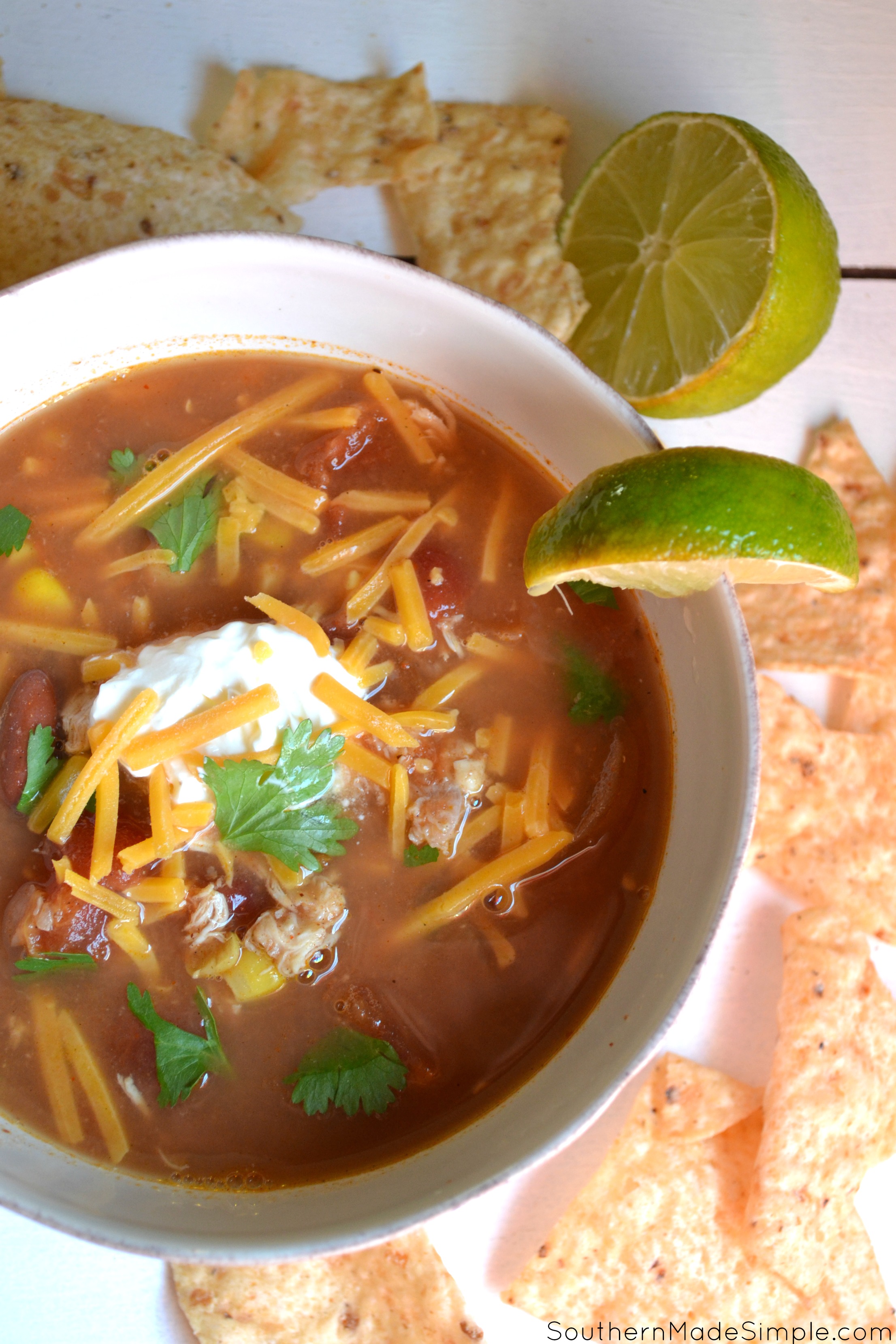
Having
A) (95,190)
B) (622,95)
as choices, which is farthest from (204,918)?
(622,95)

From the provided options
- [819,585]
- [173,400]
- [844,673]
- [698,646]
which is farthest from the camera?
[844,673]

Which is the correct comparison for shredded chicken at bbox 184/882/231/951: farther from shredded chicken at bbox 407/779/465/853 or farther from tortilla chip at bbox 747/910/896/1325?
tortilla chip at bbox 747/910/896/1325

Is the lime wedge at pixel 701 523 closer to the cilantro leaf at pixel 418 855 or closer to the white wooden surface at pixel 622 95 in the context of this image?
the cilantro leaf at pixel 418 855

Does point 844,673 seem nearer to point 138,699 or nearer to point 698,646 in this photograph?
point 698,646

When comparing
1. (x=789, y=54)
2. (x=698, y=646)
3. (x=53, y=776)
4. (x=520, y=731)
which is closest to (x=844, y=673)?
(x=698, y=646)

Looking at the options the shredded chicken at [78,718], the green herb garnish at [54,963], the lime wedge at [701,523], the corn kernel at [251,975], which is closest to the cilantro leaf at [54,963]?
the green herb garnish at [54,963]

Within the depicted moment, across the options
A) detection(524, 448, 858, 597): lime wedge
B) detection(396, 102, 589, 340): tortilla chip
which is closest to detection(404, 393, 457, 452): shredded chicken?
detection(396, 102, 589, 340): tortilla chip
